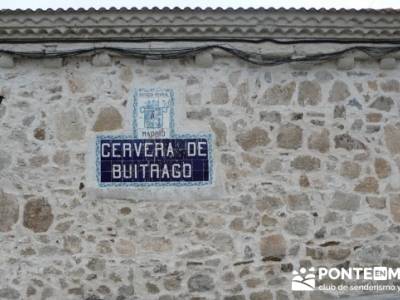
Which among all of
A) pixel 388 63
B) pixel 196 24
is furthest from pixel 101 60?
pixel 388 63

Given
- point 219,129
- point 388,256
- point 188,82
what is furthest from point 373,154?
point 188,82

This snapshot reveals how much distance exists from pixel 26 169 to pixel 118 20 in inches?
74.5

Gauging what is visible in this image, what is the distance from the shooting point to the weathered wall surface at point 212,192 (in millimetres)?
6398

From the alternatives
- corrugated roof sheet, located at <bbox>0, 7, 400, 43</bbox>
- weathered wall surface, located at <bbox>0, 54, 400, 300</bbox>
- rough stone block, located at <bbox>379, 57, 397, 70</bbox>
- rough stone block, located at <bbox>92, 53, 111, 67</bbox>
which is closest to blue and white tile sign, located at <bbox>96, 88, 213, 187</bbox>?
weathered wall surface, located at <bbox>0, 54, 400, 300</bbox>

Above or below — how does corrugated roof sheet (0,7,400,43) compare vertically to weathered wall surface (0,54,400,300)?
above

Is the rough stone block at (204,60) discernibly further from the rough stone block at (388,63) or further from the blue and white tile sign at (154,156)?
the rough stone block at (388,63)

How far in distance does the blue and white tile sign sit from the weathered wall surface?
0.13m

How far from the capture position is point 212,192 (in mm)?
6477

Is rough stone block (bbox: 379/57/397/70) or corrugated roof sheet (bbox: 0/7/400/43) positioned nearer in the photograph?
corrugated roof sheet (bbox: 0/7/400/43)

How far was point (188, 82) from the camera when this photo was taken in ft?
21.8

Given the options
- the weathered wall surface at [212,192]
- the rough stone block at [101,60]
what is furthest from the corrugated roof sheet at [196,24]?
the weathered wall surface at [212,192]

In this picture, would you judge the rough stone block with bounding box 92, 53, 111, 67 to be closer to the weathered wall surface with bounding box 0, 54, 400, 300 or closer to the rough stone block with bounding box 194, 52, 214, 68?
the weathered wall surface with bounding box 0, 54, 400, 300

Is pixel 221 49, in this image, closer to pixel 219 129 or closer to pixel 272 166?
pixel 219 129

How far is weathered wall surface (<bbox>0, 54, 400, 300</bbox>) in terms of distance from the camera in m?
6.40
